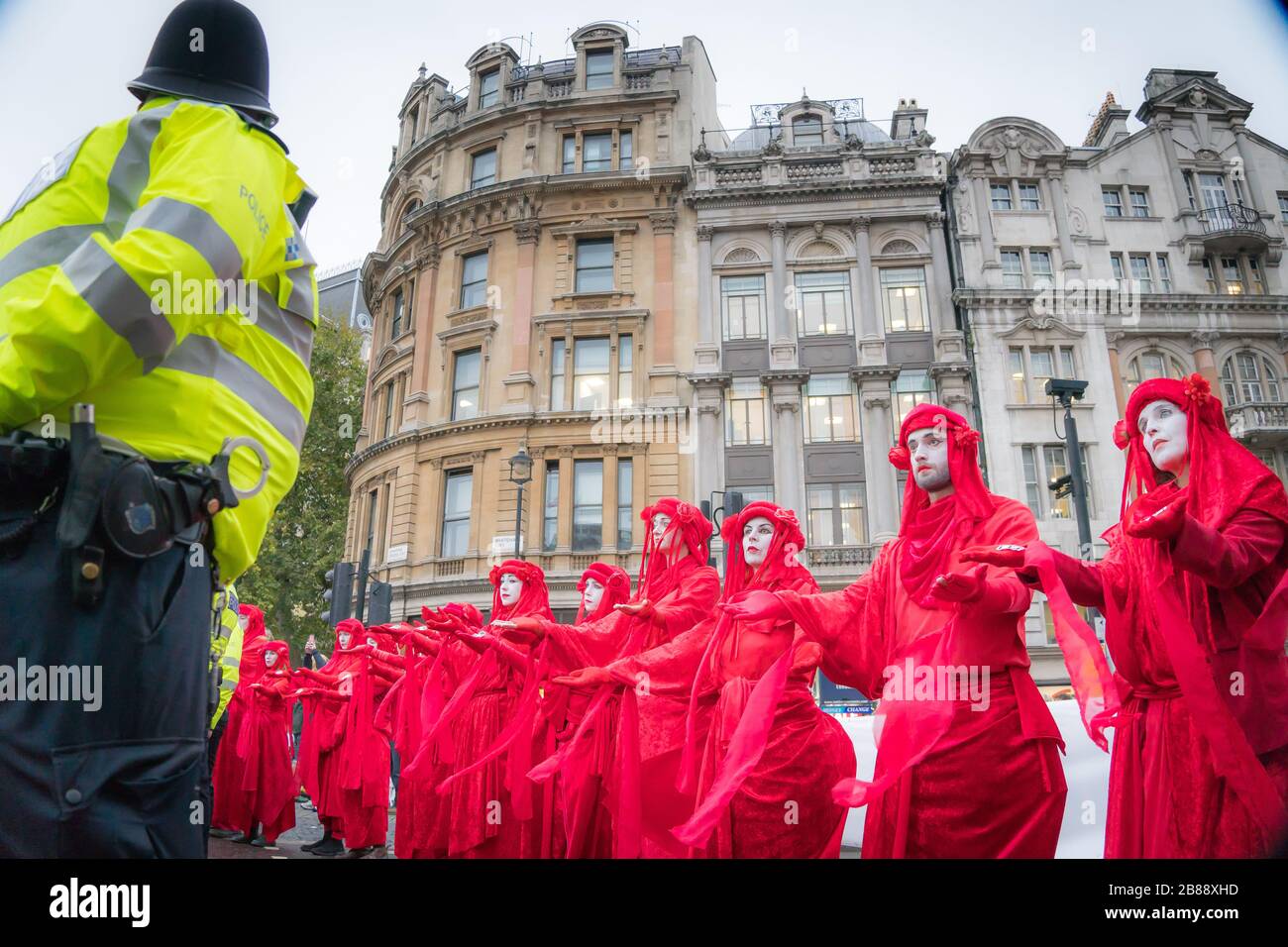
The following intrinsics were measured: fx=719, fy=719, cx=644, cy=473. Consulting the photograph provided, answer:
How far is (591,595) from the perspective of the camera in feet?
22.3

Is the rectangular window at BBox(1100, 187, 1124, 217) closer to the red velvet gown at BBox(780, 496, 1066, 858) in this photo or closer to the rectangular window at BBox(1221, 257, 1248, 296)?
the rectangular window at BBox(1221, 257, 1248, 296)

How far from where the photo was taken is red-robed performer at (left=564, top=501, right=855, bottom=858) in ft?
12.5

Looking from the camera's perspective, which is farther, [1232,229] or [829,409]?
[829,409]

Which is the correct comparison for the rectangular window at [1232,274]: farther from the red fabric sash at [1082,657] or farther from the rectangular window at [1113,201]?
the red fabric sash at [1082,657]

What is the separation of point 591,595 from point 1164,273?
23.0 metres

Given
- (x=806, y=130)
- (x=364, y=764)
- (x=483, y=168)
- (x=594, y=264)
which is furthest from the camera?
(x=806, y=130)

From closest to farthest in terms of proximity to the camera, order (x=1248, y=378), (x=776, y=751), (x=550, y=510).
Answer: (x=776, y=751), (x=1248, y=378), (x=550, y=510)

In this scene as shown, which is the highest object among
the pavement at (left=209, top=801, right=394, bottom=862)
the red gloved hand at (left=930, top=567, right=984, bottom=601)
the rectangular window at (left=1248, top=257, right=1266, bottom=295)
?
the rectangular window at (left=1248, top=257, right=1266, bottom=295)

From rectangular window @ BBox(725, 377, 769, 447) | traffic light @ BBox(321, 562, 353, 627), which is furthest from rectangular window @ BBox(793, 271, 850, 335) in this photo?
traffic light @ BBox(321, 562, 353, 627)

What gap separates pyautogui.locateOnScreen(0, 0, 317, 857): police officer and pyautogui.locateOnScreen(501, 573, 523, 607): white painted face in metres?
4.86

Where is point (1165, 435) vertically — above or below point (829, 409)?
below

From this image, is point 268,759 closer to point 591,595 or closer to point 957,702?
point 591,595

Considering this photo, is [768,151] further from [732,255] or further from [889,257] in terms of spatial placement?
[889,257]

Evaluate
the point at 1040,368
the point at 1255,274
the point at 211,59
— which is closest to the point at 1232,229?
the point at 1255,274
